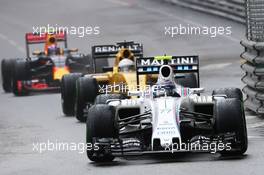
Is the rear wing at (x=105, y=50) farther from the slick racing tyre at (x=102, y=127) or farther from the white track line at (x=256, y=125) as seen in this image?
the slick racing tyre at (x=102, y=127)

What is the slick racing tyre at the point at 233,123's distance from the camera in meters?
13.9

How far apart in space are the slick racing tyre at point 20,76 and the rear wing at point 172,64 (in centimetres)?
1124

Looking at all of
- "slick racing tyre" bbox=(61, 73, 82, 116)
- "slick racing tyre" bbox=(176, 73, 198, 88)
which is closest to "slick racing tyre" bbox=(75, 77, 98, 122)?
"slick racing tyre" bbox=(61, 73, 82, 116)

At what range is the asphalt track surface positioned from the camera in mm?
13672

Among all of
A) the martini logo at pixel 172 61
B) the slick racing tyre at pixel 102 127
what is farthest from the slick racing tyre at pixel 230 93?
the slick racing tyre at pixel 102 127

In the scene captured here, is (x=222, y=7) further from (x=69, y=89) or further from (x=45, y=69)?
(x=69, y=89)

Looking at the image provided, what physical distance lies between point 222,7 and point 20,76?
16622 millimetres

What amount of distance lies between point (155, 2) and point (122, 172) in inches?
1472

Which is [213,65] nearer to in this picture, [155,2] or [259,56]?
[259,56]

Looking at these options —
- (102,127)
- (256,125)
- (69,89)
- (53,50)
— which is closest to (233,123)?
(102,127)

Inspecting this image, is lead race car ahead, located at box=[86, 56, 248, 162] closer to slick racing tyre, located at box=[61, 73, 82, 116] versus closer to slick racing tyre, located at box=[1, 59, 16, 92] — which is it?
slick racing tyre, located at box=[61, 73, 82, 116]

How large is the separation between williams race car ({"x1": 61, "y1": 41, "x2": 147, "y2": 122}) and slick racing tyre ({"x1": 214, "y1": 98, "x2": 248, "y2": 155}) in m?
4.95

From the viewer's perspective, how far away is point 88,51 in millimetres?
39000

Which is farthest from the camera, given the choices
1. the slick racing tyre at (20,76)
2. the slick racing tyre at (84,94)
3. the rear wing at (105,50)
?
the slick racing tyre at (20,76)
